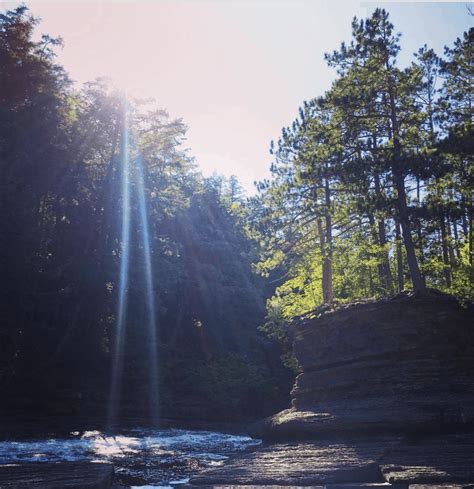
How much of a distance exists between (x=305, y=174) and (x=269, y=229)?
5728 mm

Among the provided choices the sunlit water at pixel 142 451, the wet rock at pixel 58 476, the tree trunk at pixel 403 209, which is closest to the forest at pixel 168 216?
the tree trunk at pixel 403 209

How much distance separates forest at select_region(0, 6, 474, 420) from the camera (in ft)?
66.2

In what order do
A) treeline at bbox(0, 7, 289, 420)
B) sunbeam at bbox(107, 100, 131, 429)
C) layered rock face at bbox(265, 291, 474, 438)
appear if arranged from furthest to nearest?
1. sunbeam at bbox(107, 100, 131, 429)
2. treeline at bbox(0, 7, 289, 420)
3. layered rock face at bbox(265, 291, 474, 438)

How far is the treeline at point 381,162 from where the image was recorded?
18.3 metres

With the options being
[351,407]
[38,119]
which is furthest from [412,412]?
[38,119]

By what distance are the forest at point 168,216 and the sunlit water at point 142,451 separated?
6.33 meters

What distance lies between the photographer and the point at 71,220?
28.2 m

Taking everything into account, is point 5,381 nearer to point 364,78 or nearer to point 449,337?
point 449,337

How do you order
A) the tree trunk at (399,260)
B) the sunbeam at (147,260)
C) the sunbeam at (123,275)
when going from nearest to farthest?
1. the tree trunk at (399,260)
2. the sunbeam at (123,275)
3. the sunbeam at (147,260)

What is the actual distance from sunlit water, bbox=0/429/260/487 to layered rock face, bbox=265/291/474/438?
303 centimetres

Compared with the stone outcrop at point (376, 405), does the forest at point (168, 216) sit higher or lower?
higher

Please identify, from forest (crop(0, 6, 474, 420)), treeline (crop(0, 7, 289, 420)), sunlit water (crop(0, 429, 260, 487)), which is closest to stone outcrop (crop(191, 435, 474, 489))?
sunlit water (crop(0, 429, 260, 487))

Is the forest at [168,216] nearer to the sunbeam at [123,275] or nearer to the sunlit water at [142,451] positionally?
the sunbeam at [123,275]

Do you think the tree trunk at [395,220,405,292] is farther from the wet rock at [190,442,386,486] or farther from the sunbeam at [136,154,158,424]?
the sunbeam at [136,154,158,424]
